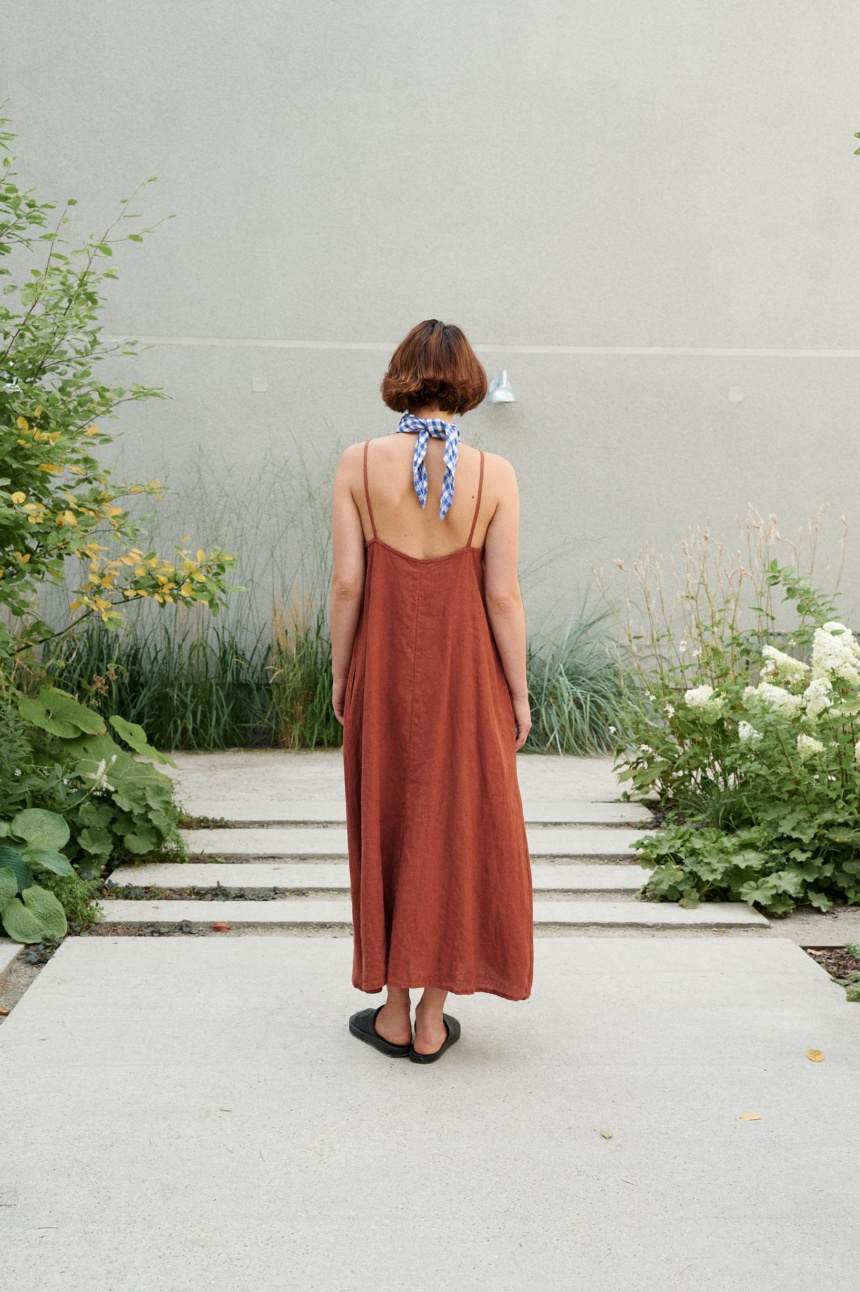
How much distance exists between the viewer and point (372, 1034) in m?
2.63

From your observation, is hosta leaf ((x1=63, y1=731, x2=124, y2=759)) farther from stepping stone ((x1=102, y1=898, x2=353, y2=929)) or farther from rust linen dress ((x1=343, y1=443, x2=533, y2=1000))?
rust linen dress ((x1=343, y1=443, x2=533, y2=1000))

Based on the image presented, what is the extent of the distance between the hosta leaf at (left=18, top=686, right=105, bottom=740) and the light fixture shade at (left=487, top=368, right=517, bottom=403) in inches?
126

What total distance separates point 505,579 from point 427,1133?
108 cm

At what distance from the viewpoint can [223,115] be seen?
646 centimetres

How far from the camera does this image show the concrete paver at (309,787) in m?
4.63

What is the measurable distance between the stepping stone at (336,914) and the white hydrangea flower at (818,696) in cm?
62

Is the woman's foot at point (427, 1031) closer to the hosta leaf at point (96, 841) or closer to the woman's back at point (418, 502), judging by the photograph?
the woman's back at point (418, 502)

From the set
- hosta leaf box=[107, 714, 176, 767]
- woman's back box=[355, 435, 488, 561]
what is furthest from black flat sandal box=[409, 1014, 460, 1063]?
hosta leaf box=[107, 714, 176, 767]

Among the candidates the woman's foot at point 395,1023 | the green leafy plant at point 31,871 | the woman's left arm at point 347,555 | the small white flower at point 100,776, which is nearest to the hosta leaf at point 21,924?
the green leafy plant at point 31,871

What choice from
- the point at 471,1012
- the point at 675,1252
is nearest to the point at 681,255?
the point at 471,1012

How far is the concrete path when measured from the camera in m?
1.84

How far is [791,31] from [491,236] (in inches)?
78.3

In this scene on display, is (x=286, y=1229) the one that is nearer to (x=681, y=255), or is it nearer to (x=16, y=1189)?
(x=16, y=1189)

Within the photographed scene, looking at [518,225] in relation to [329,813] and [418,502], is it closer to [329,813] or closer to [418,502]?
[329,813]
